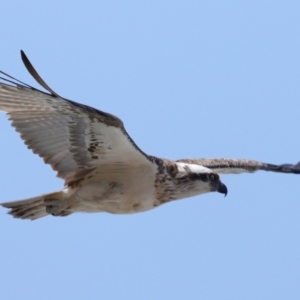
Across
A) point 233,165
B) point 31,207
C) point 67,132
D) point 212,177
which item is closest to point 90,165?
point 67,132

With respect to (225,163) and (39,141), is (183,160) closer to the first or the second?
(225,163)

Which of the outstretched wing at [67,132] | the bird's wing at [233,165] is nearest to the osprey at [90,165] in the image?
the outstretched wing at [67,132]

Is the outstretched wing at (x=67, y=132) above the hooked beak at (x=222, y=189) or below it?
above

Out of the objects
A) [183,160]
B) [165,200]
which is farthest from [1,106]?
[183,160]

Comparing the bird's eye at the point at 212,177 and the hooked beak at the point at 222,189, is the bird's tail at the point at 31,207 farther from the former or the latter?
the hooked beak at the point at 222,189

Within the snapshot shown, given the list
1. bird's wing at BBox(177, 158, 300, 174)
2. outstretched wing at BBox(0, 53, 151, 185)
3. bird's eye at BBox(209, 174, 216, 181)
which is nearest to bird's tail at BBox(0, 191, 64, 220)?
outstretched wing at BBox(0, 53, 151, 185)

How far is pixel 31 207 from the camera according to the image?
1266 centimetres

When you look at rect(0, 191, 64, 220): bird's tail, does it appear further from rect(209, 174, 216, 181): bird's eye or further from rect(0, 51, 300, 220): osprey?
rect(209, 174, 216, 181): bird's eye

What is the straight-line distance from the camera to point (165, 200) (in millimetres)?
12602

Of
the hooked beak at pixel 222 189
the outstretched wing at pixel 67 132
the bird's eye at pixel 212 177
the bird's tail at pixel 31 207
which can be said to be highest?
the outstretched wing at pixel 67 132

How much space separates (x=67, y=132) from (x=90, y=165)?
671 mm

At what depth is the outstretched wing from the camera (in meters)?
11.6

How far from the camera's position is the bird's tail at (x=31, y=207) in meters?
12.5

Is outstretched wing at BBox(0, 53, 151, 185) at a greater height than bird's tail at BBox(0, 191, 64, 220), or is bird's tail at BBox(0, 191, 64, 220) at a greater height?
outstretched wing at BBox(0, 53, 151, 185)
